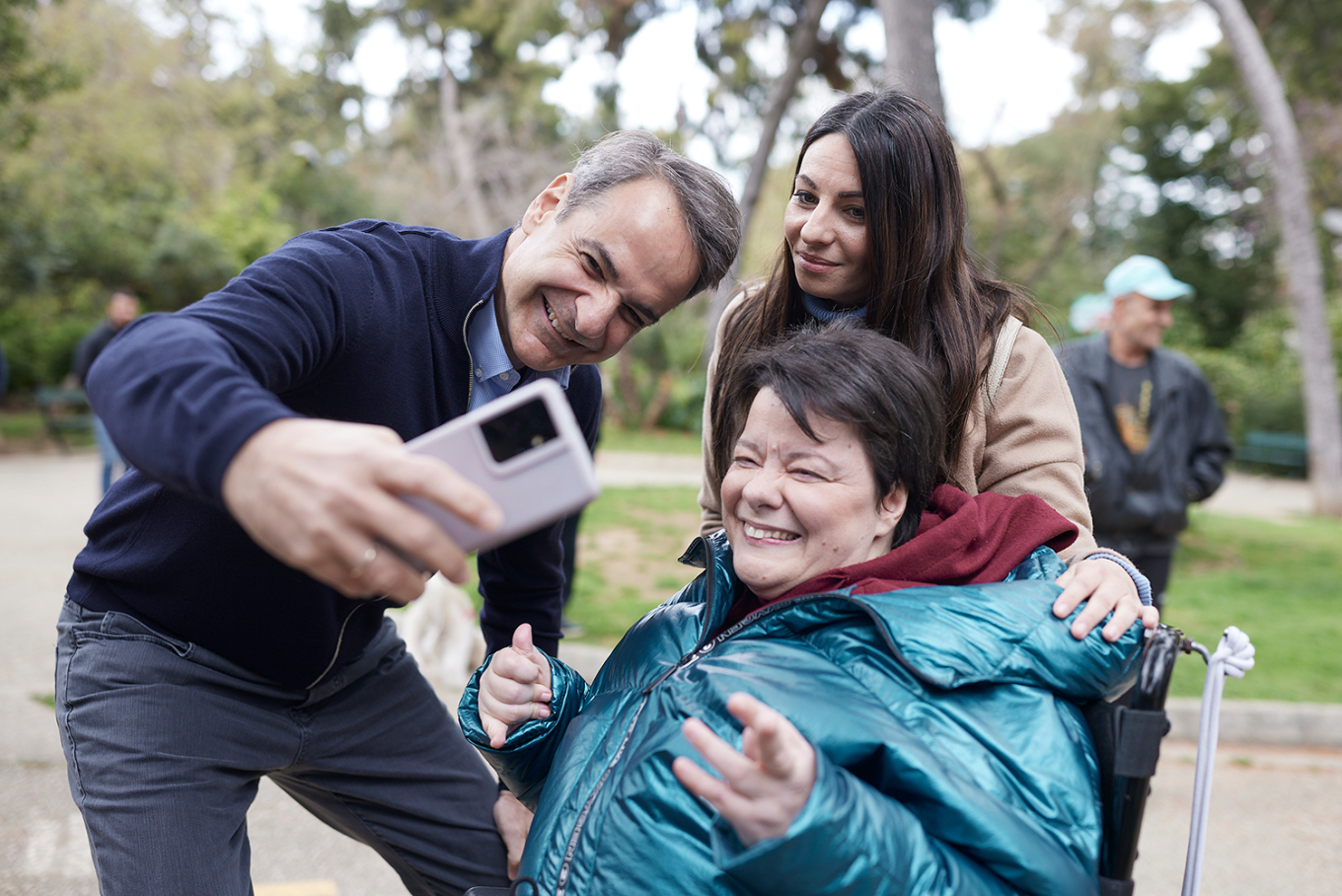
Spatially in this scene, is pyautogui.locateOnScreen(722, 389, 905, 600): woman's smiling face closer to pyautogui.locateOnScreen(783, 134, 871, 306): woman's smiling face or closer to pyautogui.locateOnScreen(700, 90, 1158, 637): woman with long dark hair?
pyautogui.locateOnScreen(700, 90, 1158, 637): woman with long dark hair

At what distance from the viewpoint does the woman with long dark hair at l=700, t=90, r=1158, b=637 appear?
1.92 m

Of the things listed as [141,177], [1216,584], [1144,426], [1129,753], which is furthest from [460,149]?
[1129,753]

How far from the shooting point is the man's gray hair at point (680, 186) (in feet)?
5.87

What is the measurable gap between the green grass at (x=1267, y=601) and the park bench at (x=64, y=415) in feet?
43.7

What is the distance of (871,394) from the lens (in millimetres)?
1654

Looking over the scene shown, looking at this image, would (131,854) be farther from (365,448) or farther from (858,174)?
(858,174)

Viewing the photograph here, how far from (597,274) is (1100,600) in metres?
0.97

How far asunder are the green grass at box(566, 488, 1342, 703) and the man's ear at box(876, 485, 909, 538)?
3.70 meters

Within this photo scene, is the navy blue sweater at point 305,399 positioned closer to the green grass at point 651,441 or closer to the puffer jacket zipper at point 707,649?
the puffer jacket zipper at point 707,649

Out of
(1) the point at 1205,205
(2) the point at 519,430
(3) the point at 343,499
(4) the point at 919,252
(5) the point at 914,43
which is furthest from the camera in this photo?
(1) the point at 1205,205

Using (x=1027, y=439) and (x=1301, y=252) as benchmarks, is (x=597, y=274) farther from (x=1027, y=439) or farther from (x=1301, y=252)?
(x=1301, y=252)

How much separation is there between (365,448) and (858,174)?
1343 millimetres

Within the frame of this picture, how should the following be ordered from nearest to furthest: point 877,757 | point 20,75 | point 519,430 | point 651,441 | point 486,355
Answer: point 519,430
point 877,757
point 486,355
point 20,75
point 651,441

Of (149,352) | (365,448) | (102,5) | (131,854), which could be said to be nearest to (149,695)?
(131,854)
